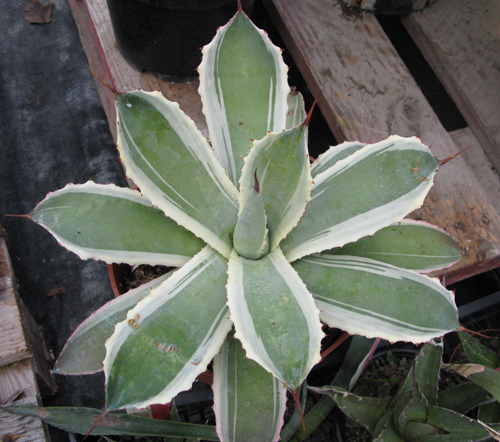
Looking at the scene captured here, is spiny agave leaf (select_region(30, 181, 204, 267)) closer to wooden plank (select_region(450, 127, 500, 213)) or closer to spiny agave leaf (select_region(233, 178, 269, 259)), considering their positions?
spiny agave leaf (select_region(233, 178, 269, 259))

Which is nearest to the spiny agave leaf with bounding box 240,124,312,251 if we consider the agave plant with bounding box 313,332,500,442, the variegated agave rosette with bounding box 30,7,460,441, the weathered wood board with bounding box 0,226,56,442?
the variegated agave rosette with bounding box 30,7,460,441

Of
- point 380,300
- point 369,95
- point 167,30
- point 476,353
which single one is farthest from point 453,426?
point 167,30

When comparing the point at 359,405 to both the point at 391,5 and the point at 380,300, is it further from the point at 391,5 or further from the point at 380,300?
the point at 391,5

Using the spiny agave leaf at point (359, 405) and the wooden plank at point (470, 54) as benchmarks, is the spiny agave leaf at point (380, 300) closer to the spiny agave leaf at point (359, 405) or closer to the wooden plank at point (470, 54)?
the spiny agave leaf at point (359, 405)

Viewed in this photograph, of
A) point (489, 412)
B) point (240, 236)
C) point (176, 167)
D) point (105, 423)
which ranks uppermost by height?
point (176, 167)

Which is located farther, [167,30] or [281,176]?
[167,30]

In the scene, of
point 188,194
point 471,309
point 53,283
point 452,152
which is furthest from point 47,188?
point 471,309
